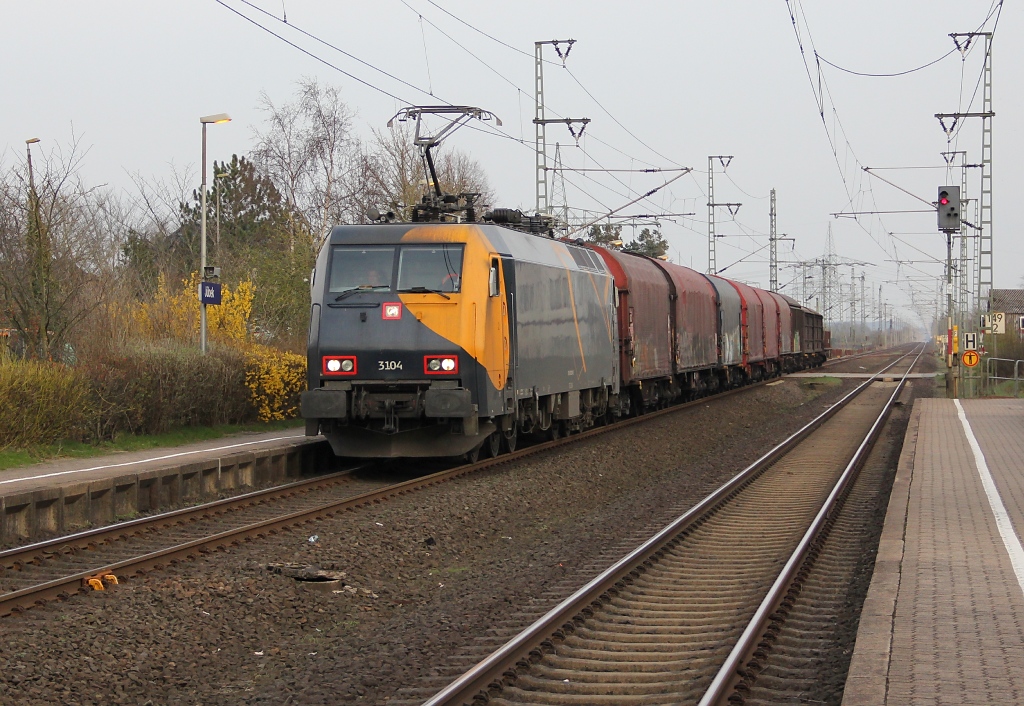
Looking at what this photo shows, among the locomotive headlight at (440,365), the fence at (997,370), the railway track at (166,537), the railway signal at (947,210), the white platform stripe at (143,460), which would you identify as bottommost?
the railway track at (166,537)

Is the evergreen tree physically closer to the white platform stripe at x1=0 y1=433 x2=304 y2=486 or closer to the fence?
the fence

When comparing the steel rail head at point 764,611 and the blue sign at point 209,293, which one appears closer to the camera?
the steel rail head at point 764,611

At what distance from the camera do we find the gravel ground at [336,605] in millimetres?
6438

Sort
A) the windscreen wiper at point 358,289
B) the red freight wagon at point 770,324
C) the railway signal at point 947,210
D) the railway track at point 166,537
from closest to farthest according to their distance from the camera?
the railway track at point 166,537, the windscreen wiper at point 358,289, the railway signal at point 947,210, the red freight wagon at point 770,324

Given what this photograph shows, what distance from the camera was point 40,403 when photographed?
14945 mm

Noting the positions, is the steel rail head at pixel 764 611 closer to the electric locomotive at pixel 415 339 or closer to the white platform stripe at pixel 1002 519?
the white platform stripe at pixel 1002 519

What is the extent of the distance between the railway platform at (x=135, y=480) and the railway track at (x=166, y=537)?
63cm

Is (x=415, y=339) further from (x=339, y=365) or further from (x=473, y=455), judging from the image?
(x=473, y=455)

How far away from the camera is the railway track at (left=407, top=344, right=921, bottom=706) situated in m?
6.18

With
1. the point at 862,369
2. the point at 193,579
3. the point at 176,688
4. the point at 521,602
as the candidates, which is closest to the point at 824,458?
the point at 521,602

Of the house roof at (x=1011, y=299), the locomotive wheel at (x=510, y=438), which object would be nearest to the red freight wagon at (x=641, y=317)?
the locomotive wheel at (x=510, y=438)

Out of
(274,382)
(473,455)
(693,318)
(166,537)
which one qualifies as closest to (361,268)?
(473,455)

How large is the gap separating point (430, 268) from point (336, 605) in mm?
6729

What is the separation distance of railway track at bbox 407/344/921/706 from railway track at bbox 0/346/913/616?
3.27m
